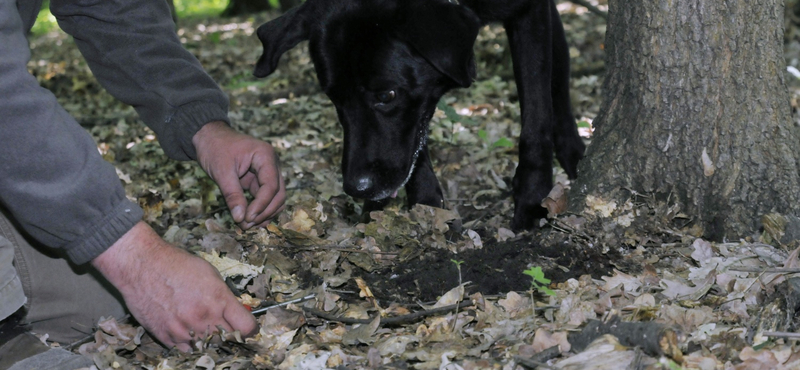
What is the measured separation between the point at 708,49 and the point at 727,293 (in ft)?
3.06

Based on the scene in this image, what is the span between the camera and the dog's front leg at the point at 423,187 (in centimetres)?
365

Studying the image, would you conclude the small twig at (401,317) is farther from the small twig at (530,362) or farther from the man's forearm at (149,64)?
the man's forearm at (149,64)

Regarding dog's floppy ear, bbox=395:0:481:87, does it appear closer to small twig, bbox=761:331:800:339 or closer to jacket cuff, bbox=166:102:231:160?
jacket cuff, bbox=166:102:231:160

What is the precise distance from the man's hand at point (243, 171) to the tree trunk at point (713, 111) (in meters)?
1.44

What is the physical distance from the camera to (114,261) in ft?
6.76

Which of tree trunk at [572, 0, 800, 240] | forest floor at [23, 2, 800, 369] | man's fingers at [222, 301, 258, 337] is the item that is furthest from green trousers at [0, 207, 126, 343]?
tree trunk at [572, 0, 800, 240]

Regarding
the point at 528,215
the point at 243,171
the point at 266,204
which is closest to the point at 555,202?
the point at 528,215

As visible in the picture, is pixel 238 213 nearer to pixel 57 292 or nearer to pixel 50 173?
pixel 57 292

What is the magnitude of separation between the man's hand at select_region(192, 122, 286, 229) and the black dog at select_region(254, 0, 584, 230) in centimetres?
56

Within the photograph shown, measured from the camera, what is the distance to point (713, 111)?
108 inches

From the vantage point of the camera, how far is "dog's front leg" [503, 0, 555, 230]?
334 centimetres

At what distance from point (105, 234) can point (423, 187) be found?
74.7 inches

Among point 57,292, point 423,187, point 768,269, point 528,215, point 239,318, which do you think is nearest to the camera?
point 239,318

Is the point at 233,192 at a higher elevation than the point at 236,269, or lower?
higher
